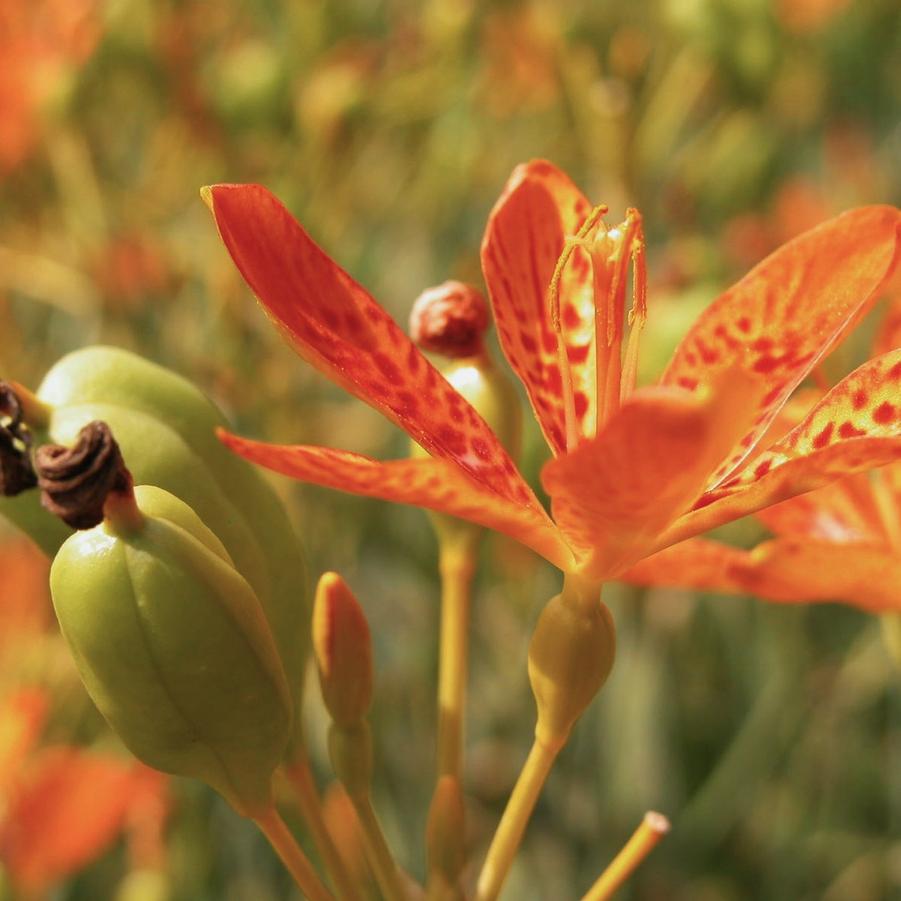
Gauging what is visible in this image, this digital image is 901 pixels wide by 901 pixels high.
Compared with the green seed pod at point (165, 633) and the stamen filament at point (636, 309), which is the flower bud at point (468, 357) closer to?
the stamen filament at point (636, 309)

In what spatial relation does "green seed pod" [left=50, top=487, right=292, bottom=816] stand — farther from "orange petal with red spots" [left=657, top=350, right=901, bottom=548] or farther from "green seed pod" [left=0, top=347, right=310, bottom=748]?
"orange petal with red spots" [left=657, top=350, right=901, bottom=548]

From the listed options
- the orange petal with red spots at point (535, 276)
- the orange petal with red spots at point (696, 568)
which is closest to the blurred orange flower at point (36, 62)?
the orange petal with red spots at point (535, 276)

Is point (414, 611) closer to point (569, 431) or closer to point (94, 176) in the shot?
point (94, 176)

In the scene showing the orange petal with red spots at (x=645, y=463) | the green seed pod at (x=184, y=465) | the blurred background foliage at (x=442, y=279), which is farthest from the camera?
the blurred background foliage at (x=442, y=279)

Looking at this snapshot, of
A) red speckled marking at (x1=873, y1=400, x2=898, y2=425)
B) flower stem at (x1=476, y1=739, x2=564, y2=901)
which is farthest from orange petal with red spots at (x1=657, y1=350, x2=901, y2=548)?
flower stem at (x1=476, y1=739, x2=564, y2=901)

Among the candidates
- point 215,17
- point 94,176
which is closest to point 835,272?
point 94,176

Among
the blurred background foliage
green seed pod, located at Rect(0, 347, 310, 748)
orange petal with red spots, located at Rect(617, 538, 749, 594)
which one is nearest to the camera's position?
green seed pod, located at Rect(0, 347, 310, 748)

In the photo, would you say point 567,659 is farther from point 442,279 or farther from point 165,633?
point 442,279

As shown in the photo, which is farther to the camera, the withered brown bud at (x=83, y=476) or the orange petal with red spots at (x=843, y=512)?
the orange petal with red spots at (x=843, y=512)
